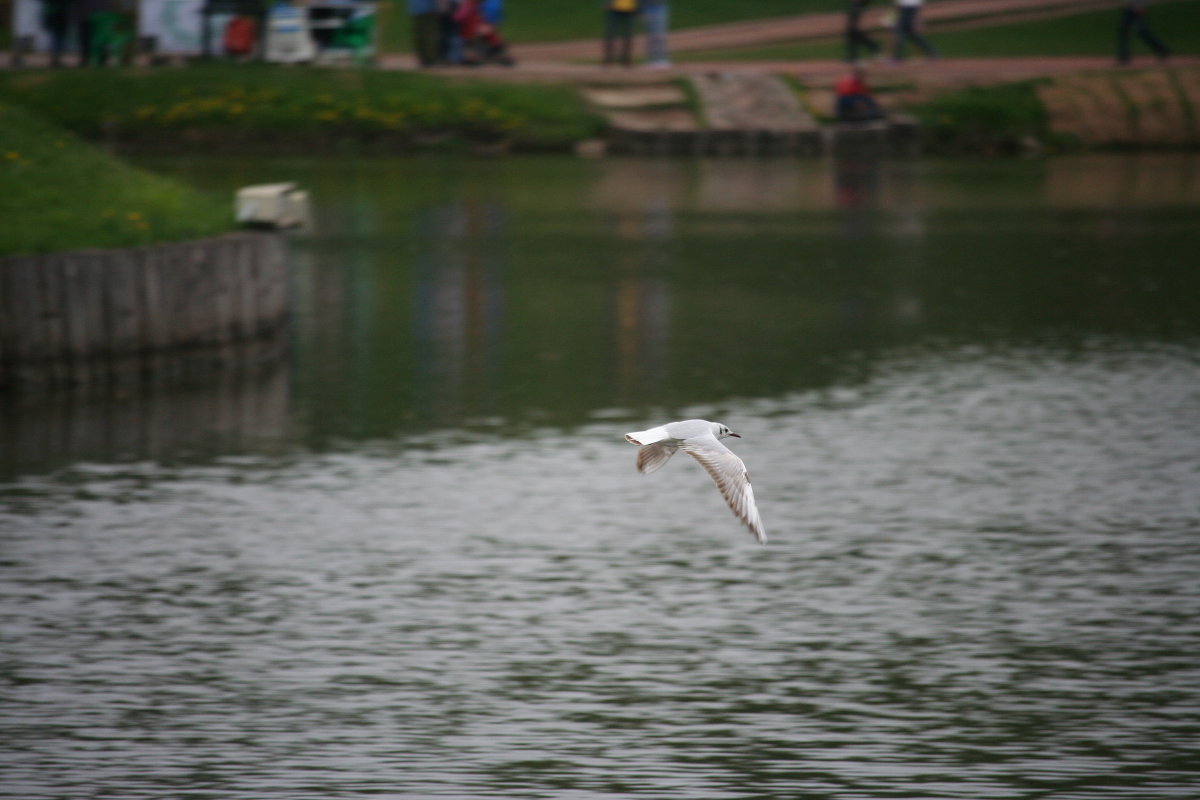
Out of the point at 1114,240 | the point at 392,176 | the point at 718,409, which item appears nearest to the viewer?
the point at 718,409

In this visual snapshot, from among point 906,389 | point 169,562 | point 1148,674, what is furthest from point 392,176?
point 1148,674

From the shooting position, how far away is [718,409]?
18.2 meters

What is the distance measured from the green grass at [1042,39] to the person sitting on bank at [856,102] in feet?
25.7

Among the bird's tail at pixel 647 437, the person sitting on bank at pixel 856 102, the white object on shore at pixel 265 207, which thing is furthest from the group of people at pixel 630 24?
the bird's tail at pixel 647 437

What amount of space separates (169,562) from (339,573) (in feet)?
4.09

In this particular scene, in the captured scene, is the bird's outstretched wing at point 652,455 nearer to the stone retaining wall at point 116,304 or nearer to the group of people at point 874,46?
the stone retaining wall at point 116,304

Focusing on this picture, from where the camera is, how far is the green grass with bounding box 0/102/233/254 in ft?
61.0

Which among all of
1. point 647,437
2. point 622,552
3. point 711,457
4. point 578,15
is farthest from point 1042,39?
point 647,437

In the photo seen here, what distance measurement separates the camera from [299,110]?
3991 cm

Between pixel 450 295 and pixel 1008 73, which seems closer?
pixel 450 295

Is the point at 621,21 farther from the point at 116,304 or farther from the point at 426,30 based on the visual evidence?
the point at 116,304

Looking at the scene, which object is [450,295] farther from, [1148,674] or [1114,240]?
[1148,674]

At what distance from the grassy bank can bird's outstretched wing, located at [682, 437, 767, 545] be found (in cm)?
3143

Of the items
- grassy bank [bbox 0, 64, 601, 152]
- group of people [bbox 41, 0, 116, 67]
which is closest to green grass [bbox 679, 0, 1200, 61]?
grassy bank [bbox 0, 64, 601, 152]
